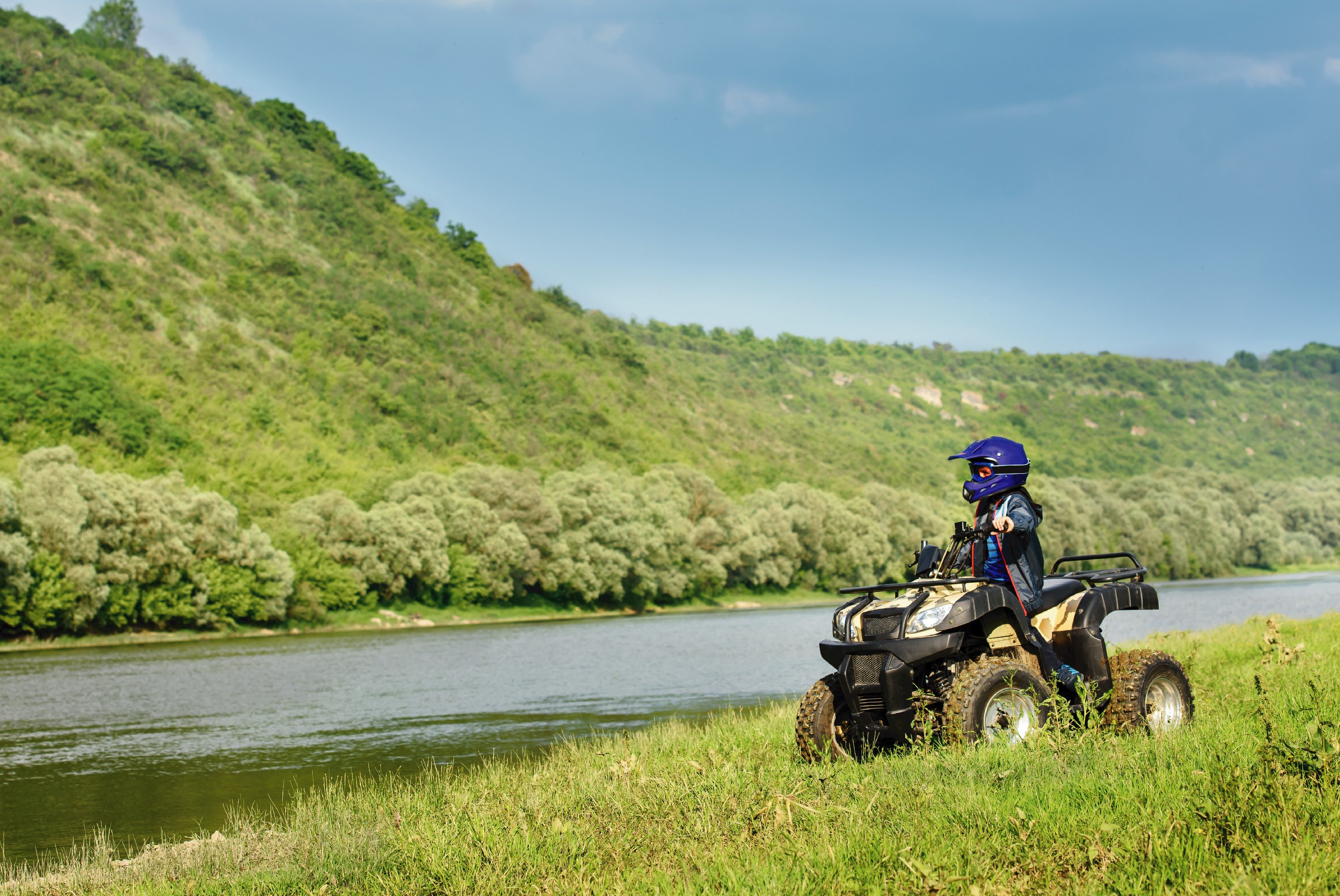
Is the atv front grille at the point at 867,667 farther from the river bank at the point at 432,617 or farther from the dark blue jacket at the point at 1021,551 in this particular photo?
the river bank at the point at 432,617

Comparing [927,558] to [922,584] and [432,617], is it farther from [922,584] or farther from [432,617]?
[432,617]

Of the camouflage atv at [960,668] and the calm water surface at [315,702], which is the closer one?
the camouflage atv at [960,668]

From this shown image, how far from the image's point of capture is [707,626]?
57688 mm

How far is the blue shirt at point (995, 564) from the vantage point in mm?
9070

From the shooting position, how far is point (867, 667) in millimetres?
8773

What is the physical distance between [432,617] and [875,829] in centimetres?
6221

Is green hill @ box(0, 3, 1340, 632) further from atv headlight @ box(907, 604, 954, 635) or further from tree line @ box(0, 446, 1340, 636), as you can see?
atv headlight @ box(907, 604, 954, 635)

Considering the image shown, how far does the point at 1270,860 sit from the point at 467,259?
581 feet

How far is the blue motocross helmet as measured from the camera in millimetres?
9281

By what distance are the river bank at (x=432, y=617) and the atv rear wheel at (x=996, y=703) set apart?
4618 cm

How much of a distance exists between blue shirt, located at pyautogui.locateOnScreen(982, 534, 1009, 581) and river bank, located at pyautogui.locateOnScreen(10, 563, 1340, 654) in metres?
46.0

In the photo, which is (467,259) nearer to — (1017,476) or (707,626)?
(707,626)

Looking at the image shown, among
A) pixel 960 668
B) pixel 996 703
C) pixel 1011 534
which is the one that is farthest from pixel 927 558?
pixel 996 703

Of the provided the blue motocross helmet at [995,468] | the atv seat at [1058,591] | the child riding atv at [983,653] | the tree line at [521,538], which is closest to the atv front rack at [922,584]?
the child riding atv at [983,653]
